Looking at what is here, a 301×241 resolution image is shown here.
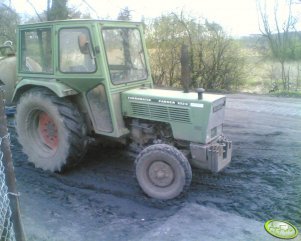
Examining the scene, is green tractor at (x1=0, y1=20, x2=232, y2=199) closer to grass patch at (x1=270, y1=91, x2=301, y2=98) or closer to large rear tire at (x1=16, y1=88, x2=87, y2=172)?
large rear tire at (x1=16, y1=88, x2=87, y2=172)

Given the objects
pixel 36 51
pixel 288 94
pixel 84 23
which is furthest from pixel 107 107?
pixel 288 94

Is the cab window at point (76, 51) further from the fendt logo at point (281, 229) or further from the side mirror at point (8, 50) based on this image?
the side mirror at point (8, 50)

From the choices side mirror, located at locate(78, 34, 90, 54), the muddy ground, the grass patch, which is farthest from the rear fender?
the grass patch

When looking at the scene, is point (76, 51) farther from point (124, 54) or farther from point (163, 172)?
point (163, 172)

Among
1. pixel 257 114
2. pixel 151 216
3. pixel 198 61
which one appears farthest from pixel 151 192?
pixel 198 61

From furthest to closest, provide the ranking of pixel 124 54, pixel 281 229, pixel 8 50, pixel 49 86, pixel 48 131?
1. pixel 8 50
2. pixel 48 131
3. pixel 124 54
4. pixel 49 86
5. pixel 281 229

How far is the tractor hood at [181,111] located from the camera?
443 cm

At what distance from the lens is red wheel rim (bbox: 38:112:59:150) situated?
210 inches

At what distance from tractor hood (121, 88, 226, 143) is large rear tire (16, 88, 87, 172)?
2.44 ft

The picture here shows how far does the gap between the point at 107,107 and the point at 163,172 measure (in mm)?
1187

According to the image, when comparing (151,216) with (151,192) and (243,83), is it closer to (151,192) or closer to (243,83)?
(151,192)

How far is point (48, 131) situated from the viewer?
540cm

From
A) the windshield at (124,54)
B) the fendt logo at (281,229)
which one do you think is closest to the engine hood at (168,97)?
the windshield at (124,54)

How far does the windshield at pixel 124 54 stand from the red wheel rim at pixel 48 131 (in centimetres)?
126
